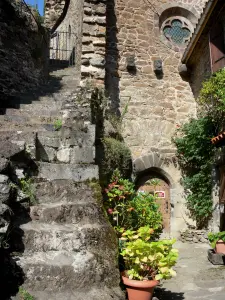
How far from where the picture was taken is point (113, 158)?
6262 mm

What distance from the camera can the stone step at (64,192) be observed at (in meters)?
3.75

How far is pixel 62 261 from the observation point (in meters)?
2.91

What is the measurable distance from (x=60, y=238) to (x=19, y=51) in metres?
6.81

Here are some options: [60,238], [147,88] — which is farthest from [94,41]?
[60,238]

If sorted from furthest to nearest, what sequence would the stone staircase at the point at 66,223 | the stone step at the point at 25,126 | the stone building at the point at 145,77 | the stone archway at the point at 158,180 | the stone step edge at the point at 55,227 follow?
the stone archway at the point at 158,180 < the stone building at the point at 145,77 < the stone step at the point at 25,126 < the stone step edge at the point at 55,227 < the stone staircase at the point at 66,223

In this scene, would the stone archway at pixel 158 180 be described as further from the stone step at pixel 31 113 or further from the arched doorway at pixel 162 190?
the stone step at pixel 31 113

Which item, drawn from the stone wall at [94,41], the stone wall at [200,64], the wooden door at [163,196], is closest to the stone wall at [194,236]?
the wooden door at [163,196]

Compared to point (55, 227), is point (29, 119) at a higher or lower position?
higher

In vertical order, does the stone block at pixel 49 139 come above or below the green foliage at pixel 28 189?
above

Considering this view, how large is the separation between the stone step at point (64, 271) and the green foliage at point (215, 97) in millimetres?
5170

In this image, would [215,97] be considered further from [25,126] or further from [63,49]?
[63,49]

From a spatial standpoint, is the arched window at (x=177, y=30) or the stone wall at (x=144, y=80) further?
the arched window at (x=177, y=30)

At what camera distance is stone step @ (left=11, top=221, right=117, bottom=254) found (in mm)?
3025

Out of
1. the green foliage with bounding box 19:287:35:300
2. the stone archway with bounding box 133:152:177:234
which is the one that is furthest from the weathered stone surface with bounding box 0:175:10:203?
the stone archway with bounding box 133:152:177:234
